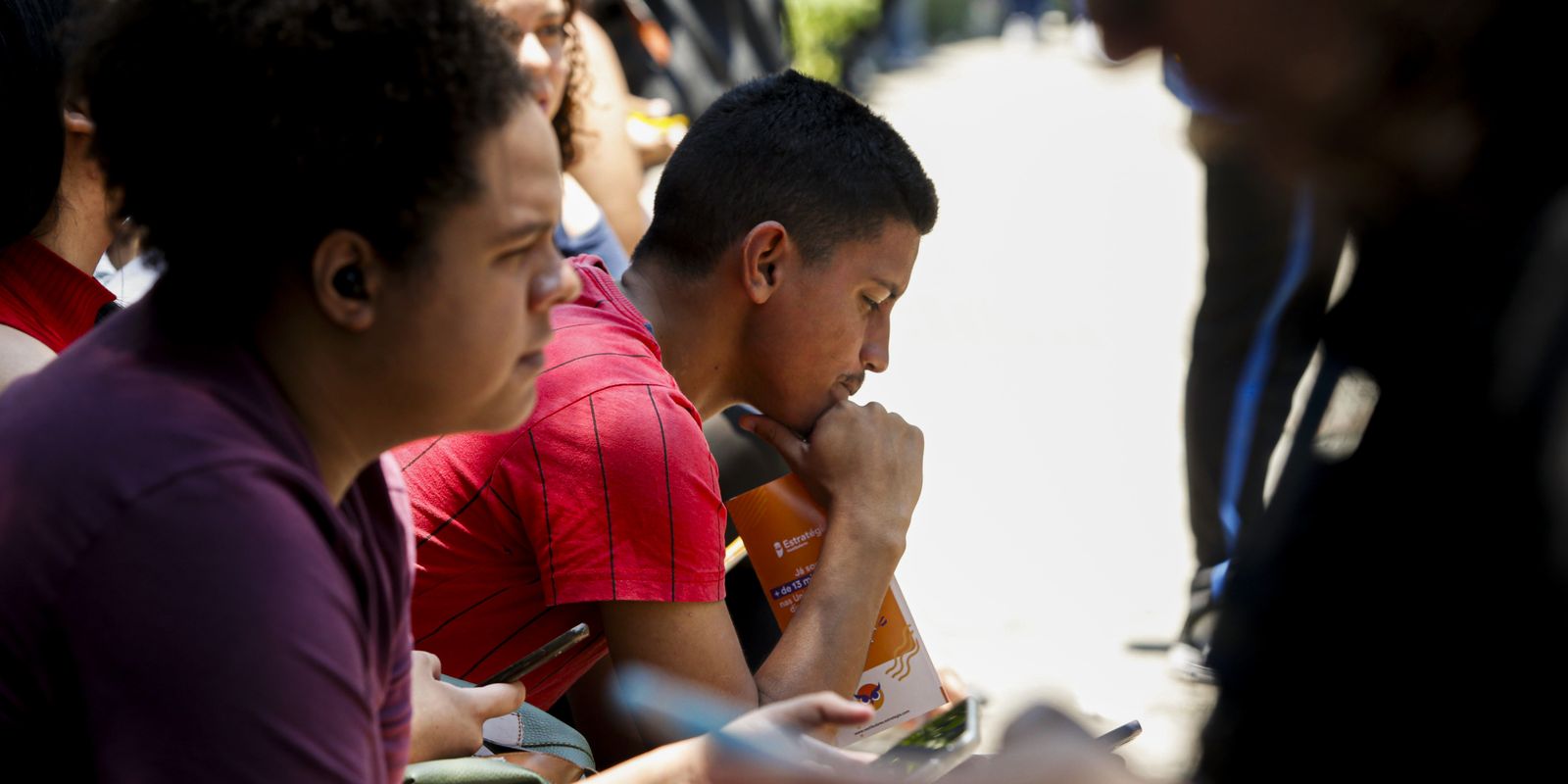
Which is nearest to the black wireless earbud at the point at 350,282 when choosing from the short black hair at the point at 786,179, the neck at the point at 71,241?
the neck at the point at 71,241

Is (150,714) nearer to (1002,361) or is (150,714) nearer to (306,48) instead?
(306,48)

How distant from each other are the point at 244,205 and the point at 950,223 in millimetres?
8458

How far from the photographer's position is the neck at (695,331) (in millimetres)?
2330

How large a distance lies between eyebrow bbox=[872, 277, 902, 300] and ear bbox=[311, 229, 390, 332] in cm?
119

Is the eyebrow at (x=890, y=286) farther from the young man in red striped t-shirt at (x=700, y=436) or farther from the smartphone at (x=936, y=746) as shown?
the smartphone at (x=936, y=746)

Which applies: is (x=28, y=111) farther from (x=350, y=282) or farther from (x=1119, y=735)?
(x=1119, y=735)

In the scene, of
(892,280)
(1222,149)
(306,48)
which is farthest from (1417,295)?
(892,280)

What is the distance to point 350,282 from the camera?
1.24 meters

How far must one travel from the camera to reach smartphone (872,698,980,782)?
55.6 inches

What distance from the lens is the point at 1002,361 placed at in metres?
6.64

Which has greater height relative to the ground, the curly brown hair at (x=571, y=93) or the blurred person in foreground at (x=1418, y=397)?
the curly brown hair at (x=571, y=93)

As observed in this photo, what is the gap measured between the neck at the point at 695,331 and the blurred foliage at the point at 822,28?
10.1 m

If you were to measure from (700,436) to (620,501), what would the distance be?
14cm

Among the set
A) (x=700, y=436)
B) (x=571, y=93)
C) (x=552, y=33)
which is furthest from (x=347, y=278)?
(x=571, y=93)
